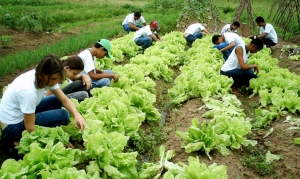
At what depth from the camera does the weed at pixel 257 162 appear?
12.4 feet

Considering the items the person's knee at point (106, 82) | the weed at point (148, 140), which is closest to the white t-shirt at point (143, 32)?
the person's knee at point (106, 82)

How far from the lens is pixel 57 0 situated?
21906mm

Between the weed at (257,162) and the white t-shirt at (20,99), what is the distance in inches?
108

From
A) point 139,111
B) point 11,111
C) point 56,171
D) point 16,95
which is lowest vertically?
point 139,111

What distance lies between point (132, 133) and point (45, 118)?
3.90ft

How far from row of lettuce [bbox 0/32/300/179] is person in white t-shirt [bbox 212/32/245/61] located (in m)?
1.51

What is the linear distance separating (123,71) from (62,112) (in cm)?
267

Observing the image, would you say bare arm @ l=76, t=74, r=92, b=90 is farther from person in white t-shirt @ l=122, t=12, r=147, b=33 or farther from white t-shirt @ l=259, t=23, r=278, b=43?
white t-shirt @ l=259, t=23, r=278, b=43

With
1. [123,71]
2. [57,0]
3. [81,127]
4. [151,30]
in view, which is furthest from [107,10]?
[81,127]

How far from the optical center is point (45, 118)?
3.61 m

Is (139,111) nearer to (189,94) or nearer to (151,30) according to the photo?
(189,94)

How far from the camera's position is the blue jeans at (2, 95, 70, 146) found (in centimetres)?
332

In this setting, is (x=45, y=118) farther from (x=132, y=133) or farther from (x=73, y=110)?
(x=132, y=133)

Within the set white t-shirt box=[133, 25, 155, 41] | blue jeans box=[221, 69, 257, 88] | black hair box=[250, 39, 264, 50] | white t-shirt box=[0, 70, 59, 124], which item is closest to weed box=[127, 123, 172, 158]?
white t-shirt box=[0, 70, 59, 124]
